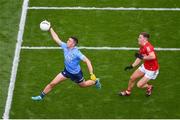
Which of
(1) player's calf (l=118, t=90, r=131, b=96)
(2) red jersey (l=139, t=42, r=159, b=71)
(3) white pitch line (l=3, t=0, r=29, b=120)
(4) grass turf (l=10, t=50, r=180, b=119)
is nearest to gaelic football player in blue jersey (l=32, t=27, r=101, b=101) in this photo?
(4) grass turf (l=10, t=50, r=180, b=119)

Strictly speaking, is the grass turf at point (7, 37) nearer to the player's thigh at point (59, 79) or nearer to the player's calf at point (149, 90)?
the player's thigh at point (59, 79)

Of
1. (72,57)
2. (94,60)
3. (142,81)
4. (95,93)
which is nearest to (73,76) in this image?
(72,57)

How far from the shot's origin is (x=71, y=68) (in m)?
13.9

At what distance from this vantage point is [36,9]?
60.0ft

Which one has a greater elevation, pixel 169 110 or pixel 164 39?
pixel 164 39

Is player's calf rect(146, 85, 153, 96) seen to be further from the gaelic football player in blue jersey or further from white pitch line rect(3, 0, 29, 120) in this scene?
white pitch line rect(3, 0, 29, 120)

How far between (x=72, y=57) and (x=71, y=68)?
1.17 feet

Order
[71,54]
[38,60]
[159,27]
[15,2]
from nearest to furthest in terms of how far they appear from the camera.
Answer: [71,54] < [38,60] < [159,27] < [15,2]

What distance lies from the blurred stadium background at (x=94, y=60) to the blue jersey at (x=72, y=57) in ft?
3.66

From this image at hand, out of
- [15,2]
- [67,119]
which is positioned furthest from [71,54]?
[15,2]

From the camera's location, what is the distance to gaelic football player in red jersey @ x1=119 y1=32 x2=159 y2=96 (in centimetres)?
1380

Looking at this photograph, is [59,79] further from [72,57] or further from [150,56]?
[150,56]

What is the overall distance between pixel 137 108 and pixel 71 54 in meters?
2.35

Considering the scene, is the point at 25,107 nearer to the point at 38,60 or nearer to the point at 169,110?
the point at 38,60
